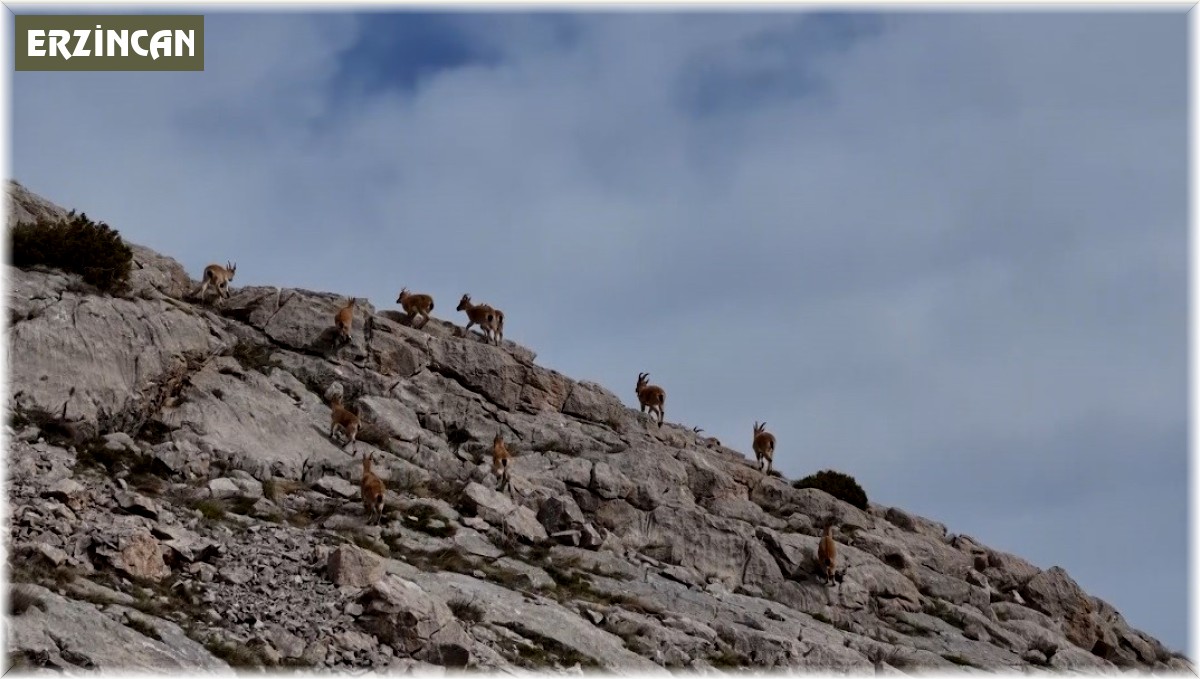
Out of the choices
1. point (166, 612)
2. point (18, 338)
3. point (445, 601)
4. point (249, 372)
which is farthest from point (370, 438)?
point (166, 612)

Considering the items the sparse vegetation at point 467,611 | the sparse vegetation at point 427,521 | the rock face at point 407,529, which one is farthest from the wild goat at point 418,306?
the sparse vegetation at point 467,611

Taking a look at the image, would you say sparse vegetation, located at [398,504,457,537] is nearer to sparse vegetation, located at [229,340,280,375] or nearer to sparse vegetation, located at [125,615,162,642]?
sparse vegetation, located at [229,340,280,375]

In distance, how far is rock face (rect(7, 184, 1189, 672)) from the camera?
1800 cm

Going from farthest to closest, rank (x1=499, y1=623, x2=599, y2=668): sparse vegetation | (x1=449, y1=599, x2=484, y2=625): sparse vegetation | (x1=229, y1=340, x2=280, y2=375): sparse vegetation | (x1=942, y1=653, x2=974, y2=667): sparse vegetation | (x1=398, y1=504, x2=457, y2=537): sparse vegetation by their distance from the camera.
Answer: (x1=229, y1=340, x2=280, y2=375): sparse vegetation → (x1=942, y1=653, x2=974, y2=667): sparse vegetation → (x1=398, y1=504, x2=457, y2=537): sparse vegetation → (x1=449, y1=599, x2=484, y2=625): sparse vegetation → (x1=499, y1=623, x2=599, y2=668): sparse vegetation

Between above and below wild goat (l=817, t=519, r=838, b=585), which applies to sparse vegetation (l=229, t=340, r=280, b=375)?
above

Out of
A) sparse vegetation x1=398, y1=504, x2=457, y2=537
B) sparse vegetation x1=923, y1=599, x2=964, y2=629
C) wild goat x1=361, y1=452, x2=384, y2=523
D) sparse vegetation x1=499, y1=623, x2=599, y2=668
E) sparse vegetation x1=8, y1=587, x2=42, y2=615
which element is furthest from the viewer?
sparse vegetation x1=923, y1=599, x2=964, y2=629

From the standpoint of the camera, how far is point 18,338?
25.4 m

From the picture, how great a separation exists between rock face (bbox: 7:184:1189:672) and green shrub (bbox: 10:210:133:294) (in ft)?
1.95

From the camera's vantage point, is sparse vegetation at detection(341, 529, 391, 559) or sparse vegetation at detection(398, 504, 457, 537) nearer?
sparse vegetation at detection(341, 529, 391, 559)

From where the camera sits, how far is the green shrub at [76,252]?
28969mm

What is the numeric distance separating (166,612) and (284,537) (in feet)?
13.6

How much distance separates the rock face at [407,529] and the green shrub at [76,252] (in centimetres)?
59

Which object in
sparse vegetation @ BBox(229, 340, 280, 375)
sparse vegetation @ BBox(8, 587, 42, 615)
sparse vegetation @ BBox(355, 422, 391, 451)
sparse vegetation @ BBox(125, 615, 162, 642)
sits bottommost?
sparse vegetation @ BBox(125, 615, 162, 642)

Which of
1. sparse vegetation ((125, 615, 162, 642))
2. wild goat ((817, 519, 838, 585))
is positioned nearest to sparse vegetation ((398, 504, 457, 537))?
sparse vegetation ((125, 615, 162, 642))
